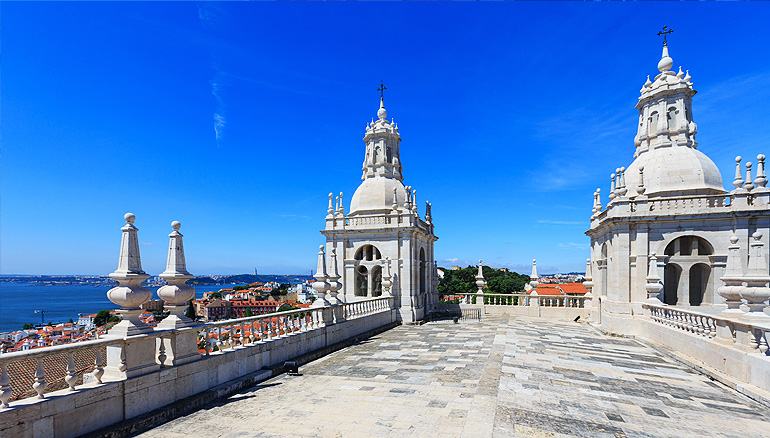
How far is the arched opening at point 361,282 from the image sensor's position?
2333 cm

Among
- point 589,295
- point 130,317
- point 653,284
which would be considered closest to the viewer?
point 130,317

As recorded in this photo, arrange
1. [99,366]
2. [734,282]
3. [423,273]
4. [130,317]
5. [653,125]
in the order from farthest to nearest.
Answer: [423,273] → [653,125] → [734,282] → [130,317] → [99,366]

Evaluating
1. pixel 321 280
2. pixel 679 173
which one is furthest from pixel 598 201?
pixel 321 280

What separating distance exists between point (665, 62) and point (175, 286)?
27.2m

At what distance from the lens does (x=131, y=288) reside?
22.0 ft

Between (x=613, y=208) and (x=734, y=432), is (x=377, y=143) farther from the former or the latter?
(x=734, y=432)

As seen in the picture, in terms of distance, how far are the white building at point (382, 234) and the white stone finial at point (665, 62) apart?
16.4 m

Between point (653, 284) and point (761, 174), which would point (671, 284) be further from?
point (761, 174)

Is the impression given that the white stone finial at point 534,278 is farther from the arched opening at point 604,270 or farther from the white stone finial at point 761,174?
the white stone finial at point 761,174

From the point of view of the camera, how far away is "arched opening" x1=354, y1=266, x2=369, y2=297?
76.5 feet

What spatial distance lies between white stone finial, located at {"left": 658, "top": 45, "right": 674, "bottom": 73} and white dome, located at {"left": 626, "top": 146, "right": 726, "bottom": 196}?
5.19m

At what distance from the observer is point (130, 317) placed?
6.70 m

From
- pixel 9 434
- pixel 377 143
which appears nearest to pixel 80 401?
pixel 9 434

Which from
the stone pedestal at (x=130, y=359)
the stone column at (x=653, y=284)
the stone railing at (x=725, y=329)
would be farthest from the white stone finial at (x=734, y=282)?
the stone pedestal at (x=130, y=359)
